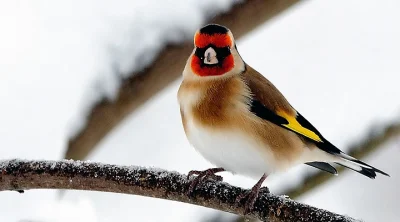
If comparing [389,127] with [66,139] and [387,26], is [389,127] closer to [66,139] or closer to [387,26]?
[387,26]

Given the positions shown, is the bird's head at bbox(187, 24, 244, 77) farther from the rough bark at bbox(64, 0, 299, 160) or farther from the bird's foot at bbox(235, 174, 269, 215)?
the bird's foot at bbox(235, 174, 269, 215)

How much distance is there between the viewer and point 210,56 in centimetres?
93

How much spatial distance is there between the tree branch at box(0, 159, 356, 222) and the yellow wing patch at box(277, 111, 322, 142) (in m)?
0.16

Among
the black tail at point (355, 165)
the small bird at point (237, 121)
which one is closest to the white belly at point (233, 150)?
the small bird at point (237, 121)

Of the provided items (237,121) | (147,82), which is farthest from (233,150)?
(147,82)

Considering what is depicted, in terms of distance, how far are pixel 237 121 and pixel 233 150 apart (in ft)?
0.13

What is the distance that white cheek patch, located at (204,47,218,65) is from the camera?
918 millimetres

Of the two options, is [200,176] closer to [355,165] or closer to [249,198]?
[249,198]

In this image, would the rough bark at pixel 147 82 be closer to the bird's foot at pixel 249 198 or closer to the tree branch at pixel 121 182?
the tree branch at pixel 121 182

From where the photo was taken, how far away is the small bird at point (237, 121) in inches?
35.9

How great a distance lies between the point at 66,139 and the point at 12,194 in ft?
0.92

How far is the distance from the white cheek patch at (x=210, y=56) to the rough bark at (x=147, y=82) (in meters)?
0.04

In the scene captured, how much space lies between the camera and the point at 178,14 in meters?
0.99

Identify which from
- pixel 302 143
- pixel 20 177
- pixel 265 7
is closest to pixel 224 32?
pixel 265 7
